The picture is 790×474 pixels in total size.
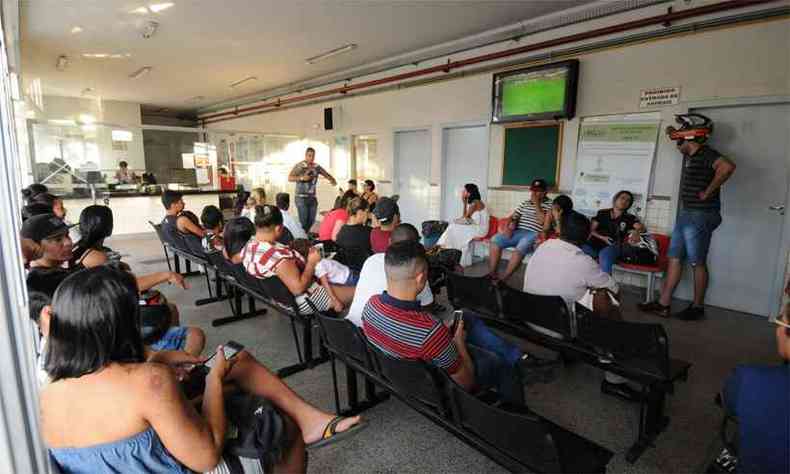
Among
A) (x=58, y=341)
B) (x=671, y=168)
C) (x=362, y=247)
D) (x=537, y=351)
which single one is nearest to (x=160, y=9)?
(x=362, y=247)

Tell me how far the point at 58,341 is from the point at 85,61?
8.08 meters

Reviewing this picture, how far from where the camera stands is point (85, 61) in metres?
6.96

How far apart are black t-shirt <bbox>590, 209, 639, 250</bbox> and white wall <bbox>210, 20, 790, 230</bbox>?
0.35 meters

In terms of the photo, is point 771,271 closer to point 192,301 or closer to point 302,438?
point 302,438

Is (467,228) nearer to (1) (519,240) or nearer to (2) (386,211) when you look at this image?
(1) (519,240)

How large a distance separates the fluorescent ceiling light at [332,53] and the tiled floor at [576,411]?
441 cm

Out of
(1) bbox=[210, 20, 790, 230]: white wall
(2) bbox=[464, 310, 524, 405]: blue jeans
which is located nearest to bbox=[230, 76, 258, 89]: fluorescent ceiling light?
(1) bbox=[210, 20, 790, 230]: white wall

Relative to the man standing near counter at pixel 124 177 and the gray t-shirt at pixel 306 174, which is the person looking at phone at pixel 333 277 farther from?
the man standing near counter at pixel 124 177

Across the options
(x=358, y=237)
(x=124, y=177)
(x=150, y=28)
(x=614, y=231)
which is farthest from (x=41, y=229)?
(x=124, y=177)

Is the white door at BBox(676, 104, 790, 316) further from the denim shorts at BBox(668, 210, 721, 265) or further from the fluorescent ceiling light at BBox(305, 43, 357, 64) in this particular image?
the fluorescent ceiling light at BBox(305, 43, 357, 64)

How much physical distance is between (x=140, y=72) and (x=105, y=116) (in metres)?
5.03

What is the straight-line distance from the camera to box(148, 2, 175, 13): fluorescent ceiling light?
176 inches

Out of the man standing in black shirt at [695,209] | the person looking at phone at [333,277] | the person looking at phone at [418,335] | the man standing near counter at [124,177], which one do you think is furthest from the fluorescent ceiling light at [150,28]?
the man standing in black shirt at [695,209]

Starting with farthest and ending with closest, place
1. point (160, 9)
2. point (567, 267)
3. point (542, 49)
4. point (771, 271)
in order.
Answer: point (542, 49) < point (160, 9) < point (771, 271) < point (567, 267)
